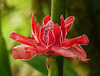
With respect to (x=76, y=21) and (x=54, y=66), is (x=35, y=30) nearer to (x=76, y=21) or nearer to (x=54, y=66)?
(x=54, y=66)

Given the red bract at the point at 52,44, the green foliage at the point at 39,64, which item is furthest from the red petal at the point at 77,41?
the green foliage at the point at 39,64

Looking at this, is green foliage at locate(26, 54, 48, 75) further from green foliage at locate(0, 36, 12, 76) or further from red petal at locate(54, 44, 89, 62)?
red petal at locate(54, 44, 89, 62)

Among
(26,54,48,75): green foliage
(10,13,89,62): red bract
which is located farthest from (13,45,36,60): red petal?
(26,54,48,75): green foliage

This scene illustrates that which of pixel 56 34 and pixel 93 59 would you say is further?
pixel 93 59

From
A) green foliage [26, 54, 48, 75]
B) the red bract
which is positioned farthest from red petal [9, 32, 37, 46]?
green foliage [26, 54, 48, 75]

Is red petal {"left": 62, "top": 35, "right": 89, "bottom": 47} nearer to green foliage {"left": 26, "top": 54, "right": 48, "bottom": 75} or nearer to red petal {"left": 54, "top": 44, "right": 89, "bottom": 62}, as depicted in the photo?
red petal {"left": 54, "top": 44, "right": 89, "bottom": 62}

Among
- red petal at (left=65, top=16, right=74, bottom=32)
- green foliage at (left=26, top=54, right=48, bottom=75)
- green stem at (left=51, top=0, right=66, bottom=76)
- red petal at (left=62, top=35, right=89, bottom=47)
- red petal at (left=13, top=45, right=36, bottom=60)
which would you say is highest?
green stem at (left=51, top=0, right=66, bottom=76)

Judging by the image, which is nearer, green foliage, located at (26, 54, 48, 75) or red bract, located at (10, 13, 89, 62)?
red bract, located at (10, 13, 89, 62)

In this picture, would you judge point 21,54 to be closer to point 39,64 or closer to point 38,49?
point 38,49

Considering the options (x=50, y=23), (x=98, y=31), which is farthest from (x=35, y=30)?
(x=98, y=31)

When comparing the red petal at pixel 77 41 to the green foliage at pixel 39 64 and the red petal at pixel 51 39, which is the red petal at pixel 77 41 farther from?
the green foliage at pixel 39 64

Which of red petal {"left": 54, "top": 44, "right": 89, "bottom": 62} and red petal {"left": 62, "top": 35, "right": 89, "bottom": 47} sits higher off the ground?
red petal {"left": 62, "top": 35, "right": 89, "bottom": 47}
